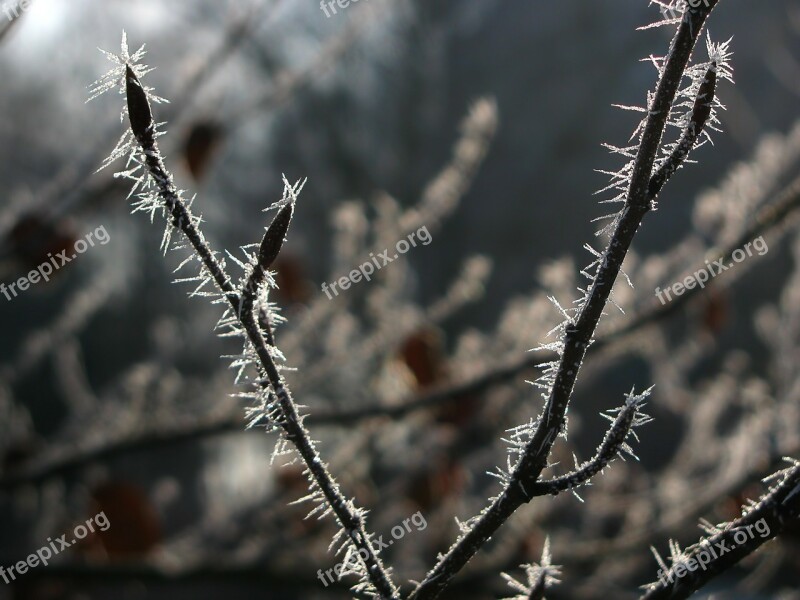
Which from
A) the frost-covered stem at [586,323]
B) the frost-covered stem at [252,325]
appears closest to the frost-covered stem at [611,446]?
the frost-covered stem at [586,323]

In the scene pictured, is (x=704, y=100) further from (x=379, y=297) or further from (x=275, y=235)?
(x=379, y=297)

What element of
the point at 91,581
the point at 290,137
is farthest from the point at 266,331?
the point at 290,137

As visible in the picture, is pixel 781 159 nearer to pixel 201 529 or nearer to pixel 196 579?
pixel 196 579

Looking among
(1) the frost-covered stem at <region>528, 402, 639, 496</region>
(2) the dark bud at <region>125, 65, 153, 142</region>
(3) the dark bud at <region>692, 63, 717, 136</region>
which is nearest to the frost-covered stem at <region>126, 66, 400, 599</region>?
(2) the dark bud at <region>125, 65, 153, 142</region>

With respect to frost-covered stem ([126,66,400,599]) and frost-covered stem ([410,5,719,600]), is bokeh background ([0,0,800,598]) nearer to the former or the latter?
frost-covered stem ([126,66,400,599])

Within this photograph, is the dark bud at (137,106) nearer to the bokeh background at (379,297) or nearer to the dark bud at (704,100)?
the bokeh background at (379,297)

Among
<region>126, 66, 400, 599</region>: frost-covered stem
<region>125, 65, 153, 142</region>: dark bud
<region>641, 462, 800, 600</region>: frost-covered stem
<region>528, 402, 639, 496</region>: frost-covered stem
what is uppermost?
<region>125, 65, 153, 142</region>: dark bud

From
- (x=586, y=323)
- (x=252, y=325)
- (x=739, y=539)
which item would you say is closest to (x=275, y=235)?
(x=252, y=325)
